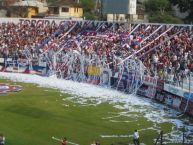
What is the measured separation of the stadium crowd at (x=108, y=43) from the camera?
→ 50594mm

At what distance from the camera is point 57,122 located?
1511 inches

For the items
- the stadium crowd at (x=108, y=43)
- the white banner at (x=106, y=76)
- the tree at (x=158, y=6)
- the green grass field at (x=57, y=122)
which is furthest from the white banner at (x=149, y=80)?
the tree at (x=158, y=6)

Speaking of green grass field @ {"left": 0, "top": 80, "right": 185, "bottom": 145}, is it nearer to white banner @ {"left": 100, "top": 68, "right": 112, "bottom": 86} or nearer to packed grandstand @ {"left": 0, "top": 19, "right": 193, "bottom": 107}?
packed grandstand @ {"left": 0, "top": 19, "right": 193, "bottom": 107}

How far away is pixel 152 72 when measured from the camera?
49.9 metres

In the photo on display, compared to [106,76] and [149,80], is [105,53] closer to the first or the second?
[106,76]

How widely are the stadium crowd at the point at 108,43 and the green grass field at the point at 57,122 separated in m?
8.12

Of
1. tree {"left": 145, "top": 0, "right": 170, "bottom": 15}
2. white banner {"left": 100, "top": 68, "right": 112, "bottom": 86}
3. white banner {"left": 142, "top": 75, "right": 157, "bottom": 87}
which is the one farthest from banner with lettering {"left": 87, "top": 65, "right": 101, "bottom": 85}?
tree {"left": 145, "top": 0, "right": 170, "bottom": 15}

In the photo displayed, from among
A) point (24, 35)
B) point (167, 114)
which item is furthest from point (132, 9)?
point (167, 114)

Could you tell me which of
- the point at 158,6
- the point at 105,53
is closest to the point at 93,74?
the point at 105,53

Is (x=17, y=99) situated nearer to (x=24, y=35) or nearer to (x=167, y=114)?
(x=167, y=114)

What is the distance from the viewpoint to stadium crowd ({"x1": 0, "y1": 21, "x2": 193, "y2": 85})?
50594mm

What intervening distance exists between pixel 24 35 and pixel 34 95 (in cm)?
2283

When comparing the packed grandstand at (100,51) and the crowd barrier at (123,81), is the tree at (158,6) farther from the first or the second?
the crowd barrier at (123,81)

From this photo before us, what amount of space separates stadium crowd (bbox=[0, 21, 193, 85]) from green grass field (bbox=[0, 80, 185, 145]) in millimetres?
8122
